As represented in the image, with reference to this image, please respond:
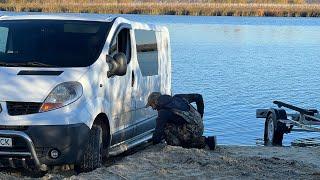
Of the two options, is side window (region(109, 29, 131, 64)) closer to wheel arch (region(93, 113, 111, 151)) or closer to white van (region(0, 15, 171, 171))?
white van (region(0, 15, 171, 171))

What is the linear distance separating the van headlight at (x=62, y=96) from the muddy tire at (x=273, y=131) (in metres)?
6.18

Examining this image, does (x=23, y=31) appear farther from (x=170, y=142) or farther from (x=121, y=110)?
(x=170, y=142)

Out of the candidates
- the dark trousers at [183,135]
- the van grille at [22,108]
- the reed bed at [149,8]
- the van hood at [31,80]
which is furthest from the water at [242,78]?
the reed bed at [149,8]

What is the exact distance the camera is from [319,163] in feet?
36.2

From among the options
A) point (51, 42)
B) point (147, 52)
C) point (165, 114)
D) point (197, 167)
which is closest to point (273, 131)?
point (147, 52)

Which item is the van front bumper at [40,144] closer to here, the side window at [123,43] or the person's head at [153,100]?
the side window at [123,43]

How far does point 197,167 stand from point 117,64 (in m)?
1.71

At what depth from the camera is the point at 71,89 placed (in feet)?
30.5

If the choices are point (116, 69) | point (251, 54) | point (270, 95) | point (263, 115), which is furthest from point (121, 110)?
point (251, 54)

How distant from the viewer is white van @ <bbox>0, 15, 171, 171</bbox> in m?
9.08

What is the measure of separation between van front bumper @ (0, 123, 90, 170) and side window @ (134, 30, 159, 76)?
253 centimetres

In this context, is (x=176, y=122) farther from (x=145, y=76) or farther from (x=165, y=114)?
(x=145, y=76)

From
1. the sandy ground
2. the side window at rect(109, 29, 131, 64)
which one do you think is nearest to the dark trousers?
the sandy ground

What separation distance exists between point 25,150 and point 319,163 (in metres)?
4.37
